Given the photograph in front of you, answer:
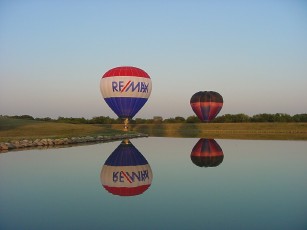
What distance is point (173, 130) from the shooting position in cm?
6981

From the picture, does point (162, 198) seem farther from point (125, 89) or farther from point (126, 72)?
point (126, 72)

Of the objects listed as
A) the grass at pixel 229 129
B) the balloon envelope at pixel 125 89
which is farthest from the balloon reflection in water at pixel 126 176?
the grass at pixel 229 129

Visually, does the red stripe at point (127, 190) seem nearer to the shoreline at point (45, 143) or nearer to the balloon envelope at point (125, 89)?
the shoreline at point (45, 143)

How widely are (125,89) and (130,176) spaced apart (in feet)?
103

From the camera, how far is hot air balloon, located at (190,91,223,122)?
6234cm

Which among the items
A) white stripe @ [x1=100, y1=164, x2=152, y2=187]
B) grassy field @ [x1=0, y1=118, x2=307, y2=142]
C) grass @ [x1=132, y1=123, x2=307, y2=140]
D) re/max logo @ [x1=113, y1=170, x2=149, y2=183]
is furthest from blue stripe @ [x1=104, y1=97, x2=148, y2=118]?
re/max logo @ [x1=113, y1=170, x2=149, y2=183]

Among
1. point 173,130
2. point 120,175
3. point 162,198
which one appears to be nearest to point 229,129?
point 173,130

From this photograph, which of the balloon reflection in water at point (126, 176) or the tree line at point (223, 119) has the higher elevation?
the tree line at point (223, 119)

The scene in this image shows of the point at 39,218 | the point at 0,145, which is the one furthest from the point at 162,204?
the point at 0,145

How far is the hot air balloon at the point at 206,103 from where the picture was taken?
6234 cm

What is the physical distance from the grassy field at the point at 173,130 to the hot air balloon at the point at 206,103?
2906 mm

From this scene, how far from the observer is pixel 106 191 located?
36.6ft

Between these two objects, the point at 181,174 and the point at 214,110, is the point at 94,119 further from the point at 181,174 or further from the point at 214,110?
the point at 181,174

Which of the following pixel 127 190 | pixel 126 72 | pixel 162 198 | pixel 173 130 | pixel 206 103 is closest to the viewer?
pixel 162 198
